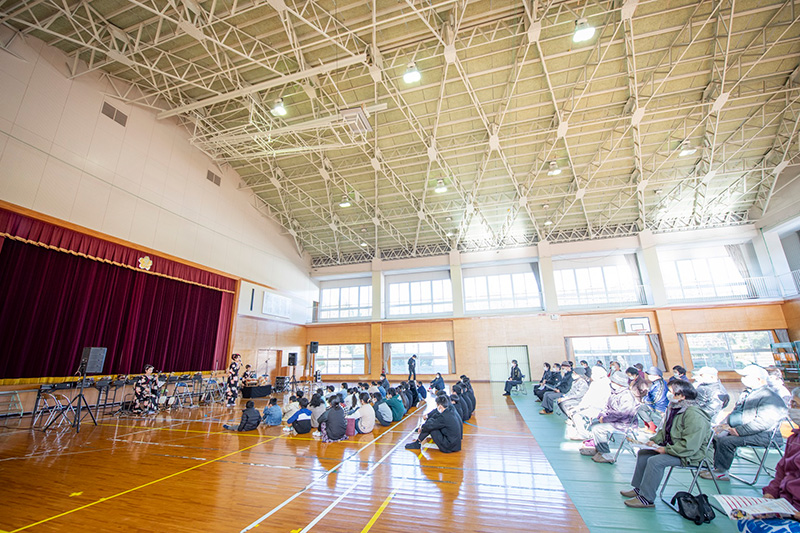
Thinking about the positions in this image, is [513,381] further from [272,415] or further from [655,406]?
[272,415]

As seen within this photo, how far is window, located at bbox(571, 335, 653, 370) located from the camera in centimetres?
1762

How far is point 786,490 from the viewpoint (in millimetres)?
2629

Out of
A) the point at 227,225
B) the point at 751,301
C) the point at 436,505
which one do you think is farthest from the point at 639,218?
the point at 227,225

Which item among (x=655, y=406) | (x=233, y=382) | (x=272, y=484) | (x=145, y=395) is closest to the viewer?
(x=272, y=484)

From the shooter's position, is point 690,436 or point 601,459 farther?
point 601,459

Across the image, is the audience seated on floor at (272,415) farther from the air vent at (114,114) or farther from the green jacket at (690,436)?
the air vent at (114,114)

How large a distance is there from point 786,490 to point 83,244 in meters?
15.1

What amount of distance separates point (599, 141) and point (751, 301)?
1168 centimetres

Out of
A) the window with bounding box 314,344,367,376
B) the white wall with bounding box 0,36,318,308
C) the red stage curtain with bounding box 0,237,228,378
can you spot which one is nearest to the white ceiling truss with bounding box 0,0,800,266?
the white wall with bounding box 0,36,318,308

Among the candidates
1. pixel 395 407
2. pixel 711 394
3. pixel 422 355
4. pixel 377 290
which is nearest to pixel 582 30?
pixel 711 394

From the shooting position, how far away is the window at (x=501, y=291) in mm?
20281

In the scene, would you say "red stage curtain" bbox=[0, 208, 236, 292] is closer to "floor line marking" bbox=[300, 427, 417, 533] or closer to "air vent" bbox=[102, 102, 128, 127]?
"air vent" bbox=[102, 102, 128, 127]

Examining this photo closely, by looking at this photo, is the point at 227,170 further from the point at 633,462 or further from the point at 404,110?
the point at 633,462

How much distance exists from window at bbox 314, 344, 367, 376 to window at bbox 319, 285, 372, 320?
2.19 meters
